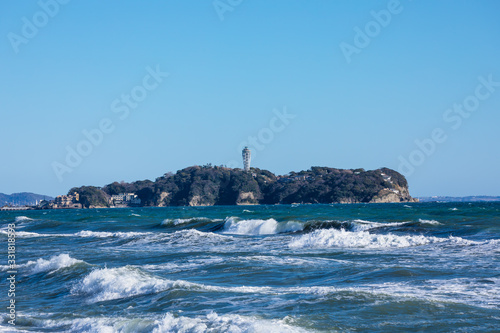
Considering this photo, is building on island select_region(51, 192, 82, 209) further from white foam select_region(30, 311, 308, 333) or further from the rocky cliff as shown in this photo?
white foam select_region(30, 311, 308, 333)

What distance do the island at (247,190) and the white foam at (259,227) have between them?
95643 mm

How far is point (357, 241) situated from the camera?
68.0 ft

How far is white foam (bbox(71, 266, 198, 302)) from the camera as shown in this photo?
1141cm

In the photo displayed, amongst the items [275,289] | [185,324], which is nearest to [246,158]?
[275,289]

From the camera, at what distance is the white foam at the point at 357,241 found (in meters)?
19.7

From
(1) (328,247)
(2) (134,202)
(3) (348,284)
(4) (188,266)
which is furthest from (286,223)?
(2) (134,202)

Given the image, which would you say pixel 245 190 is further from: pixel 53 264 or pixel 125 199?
pixel 53 264

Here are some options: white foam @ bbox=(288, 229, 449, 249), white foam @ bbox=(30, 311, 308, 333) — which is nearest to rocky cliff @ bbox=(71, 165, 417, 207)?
white foam @ bbox=(288, 229, 449, 249)

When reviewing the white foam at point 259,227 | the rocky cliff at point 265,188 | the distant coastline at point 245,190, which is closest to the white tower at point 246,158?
the rocky cliff at point 265,188

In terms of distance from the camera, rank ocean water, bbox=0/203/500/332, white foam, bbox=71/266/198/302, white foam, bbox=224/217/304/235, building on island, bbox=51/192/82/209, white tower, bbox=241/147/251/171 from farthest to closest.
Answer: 1. white tower, bbox=241/147/251/171
2. building on island, bbox=51/192/82/209
3. white foam, bbox=224/217/304/235
4. white foam, bbox=71/266/198/302
5. ocean water, bbox=0/203/500/332

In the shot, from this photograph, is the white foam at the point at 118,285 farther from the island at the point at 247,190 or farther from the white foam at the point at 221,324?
the island at the point at 247,190

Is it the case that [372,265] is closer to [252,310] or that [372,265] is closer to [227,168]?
[252,310]

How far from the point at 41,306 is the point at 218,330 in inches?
198

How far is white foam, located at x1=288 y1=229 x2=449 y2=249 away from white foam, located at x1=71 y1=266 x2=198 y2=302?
9.22 metres
